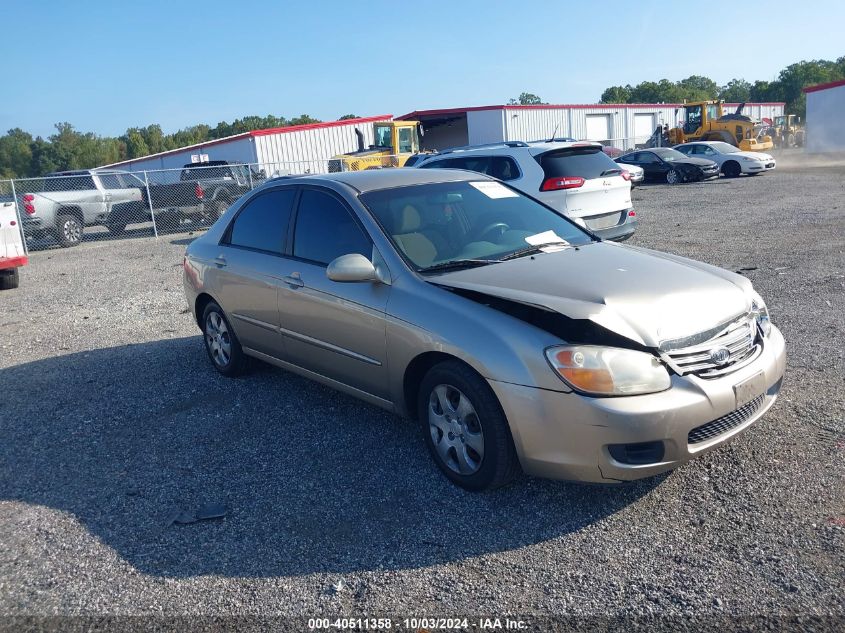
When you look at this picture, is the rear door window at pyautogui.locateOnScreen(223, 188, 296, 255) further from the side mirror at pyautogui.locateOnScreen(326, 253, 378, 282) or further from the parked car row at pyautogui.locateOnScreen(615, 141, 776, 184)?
the parked car row at pyautogui.locateOnScreen(615, 141, 776, 184)

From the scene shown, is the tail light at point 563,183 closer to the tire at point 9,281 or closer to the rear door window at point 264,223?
the rear door window at point 264,223

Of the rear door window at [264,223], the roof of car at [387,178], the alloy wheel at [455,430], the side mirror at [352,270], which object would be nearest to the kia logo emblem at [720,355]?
the alloy wheel at [455,430]

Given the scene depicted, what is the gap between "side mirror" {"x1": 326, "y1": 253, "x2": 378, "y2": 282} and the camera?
13.7 feet

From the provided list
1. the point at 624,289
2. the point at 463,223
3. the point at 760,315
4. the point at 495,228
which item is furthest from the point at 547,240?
the point at 760,315

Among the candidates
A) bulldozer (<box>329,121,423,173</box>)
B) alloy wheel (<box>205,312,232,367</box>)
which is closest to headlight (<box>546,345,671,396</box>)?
alloy wheel (<box>205,312,232,367</box>)

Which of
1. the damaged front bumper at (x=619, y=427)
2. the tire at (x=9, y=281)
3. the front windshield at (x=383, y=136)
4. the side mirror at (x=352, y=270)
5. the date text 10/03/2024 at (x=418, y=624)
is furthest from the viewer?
the front windshield at (x=383, y=136)

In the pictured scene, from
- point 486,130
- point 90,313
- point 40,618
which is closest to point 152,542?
point 40,618

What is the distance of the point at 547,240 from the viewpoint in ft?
15.8

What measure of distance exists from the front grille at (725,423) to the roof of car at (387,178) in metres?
2.55

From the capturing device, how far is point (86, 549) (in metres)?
3.61

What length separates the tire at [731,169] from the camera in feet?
88.2

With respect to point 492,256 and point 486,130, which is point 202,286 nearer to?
point 492,256

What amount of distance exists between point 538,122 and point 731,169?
65.4 ft

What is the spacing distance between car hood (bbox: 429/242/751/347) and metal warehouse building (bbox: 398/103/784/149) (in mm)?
36257
